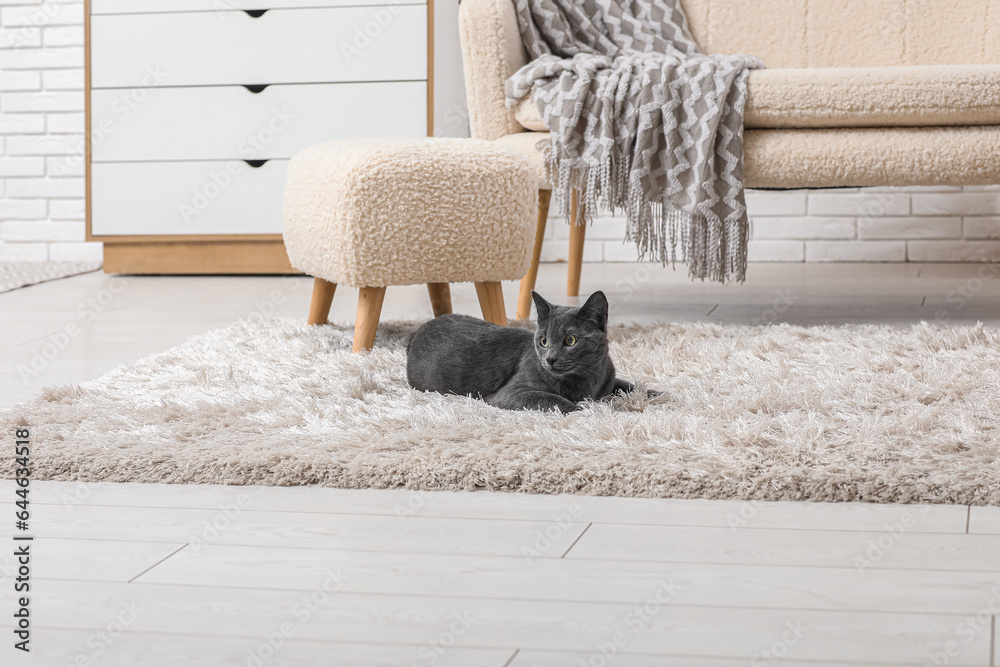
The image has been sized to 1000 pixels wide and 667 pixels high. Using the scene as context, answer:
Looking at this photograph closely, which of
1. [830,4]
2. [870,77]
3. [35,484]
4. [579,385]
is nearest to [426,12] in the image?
[830,4]

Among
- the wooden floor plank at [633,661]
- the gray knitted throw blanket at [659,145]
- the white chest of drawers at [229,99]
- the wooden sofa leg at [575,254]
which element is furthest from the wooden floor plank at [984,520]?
the white chest of drawers at [229,99]

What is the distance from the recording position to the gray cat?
135 centimetres

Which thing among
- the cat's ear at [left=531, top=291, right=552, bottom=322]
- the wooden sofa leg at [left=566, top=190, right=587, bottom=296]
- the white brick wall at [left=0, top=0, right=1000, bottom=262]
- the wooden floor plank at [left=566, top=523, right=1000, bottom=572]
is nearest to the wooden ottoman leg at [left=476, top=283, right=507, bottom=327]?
the cat's ear at [left=531, top=291, right=552, bottom=322]

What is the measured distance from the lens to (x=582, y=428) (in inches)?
46.9

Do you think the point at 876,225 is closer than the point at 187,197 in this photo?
No

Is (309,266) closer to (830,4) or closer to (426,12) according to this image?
(426,12)

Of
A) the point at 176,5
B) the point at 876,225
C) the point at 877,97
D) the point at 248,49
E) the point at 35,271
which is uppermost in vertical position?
the point at 176,5

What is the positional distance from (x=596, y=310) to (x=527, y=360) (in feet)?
0.38

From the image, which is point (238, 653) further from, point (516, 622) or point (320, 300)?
point (320, 300)

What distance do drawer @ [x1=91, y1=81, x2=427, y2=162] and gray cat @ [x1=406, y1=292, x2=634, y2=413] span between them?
5.16 feet

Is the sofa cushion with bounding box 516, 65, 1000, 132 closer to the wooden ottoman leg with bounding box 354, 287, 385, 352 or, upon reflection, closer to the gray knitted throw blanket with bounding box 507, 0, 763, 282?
the gray knitted throw blanket with bounding box 507, 0, 763, 282

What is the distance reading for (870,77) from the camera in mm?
1921

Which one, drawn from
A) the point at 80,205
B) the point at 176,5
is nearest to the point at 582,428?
the point at 176,5

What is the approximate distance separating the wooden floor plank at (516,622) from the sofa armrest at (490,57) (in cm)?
154
